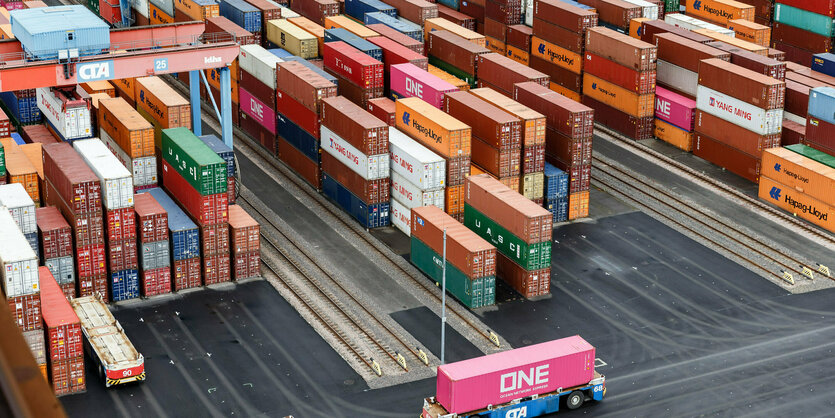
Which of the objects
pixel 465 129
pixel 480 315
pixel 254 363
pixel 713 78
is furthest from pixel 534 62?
pixel 254 363

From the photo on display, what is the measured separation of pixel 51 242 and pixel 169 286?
781cm

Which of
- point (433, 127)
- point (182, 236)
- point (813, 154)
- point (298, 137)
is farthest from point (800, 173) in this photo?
point (182, 236)

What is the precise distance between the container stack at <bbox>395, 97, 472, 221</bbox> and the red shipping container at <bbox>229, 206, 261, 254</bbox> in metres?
14.2

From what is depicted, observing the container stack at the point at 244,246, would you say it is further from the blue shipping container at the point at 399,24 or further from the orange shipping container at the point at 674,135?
the orange shipping container at the point at 674,135

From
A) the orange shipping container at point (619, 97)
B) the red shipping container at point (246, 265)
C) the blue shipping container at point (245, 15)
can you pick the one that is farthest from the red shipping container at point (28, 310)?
the orange shipping container at point (619, 97)

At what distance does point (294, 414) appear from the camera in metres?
48.5

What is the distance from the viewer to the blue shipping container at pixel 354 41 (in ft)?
274

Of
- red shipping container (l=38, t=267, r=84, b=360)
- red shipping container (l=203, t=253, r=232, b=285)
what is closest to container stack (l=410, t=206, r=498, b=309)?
red shipping container (l=203, t=253, r=232, b=285)

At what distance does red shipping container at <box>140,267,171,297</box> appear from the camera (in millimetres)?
59750

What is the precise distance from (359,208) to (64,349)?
2720 cm

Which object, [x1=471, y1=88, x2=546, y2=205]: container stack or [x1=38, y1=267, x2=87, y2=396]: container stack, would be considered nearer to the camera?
[x1=38, y1=267, x2=87, y2=396]: container stack

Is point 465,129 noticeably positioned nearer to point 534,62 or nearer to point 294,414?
point 294,414

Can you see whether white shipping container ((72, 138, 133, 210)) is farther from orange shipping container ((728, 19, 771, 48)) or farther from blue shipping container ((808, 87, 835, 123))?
orange shipping container ((728, 19, 771, 48))

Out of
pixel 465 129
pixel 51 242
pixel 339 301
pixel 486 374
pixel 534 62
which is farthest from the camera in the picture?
pixel 534 62
